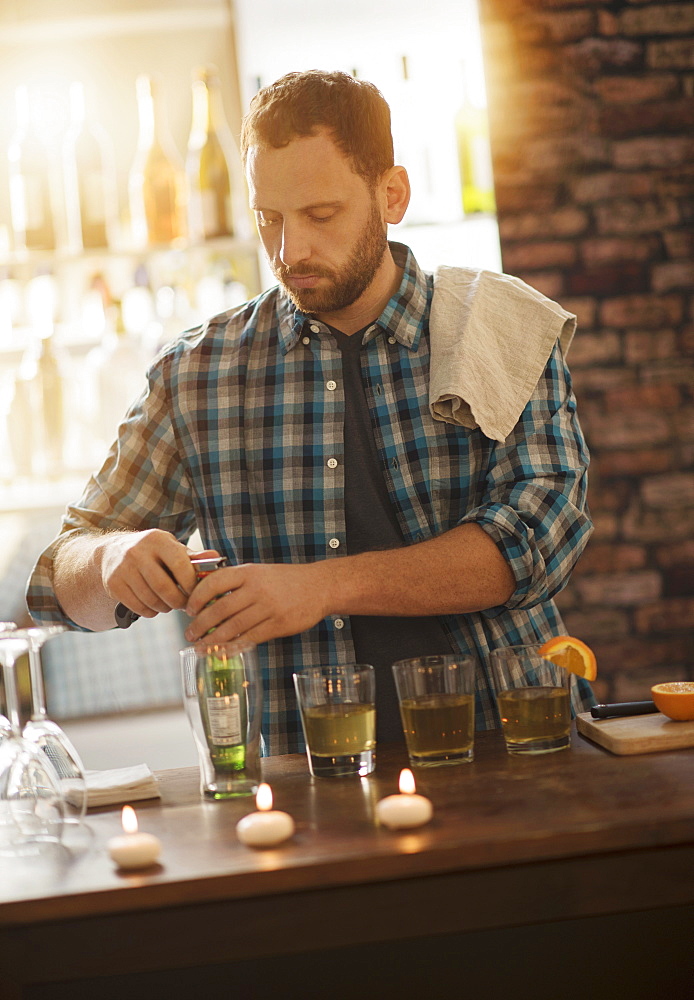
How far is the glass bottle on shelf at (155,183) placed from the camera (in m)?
2.72

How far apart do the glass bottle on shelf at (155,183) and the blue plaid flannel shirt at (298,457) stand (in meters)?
1.03

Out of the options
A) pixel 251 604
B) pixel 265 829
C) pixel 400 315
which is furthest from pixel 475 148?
pixel 265 829

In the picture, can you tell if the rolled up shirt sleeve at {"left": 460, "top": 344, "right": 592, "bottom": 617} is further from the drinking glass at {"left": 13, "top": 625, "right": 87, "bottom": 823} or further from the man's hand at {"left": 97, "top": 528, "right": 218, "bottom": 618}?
the drinking glass at {"left": 13, "top": 625, "right": 87, "bottom": 823}

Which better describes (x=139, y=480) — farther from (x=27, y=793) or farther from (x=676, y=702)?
(x=676, y=702)

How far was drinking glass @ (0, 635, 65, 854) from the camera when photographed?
3.47 ft

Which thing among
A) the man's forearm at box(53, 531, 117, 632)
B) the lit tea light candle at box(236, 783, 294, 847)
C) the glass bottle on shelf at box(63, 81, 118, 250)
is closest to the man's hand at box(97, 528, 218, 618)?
the man's forearm at box(53, 531, 117, 632)

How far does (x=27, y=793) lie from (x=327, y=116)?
1.03m

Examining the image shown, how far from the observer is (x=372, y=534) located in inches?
64.9

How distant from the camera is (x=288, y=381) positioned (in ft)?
5.64

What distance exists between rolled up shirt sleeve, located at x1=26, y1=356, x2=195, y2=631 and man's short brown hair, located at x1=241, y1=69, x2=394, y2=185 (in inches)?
17.1

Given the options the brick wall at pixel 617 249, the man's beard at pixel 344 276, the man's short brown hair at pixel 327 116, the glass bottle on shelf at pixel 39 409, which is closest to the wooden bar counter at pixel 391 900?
the man's beard at pixel 344 276

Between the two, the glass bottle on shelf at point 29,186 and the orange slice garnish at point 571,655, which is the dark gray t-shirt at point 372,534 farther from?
the glass bottle on shelf at point 29,186

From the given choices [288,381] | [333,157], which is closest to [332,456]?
[288,381]

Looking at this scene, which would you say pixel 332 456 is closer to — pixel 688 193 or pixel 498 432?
pixel 498 432
